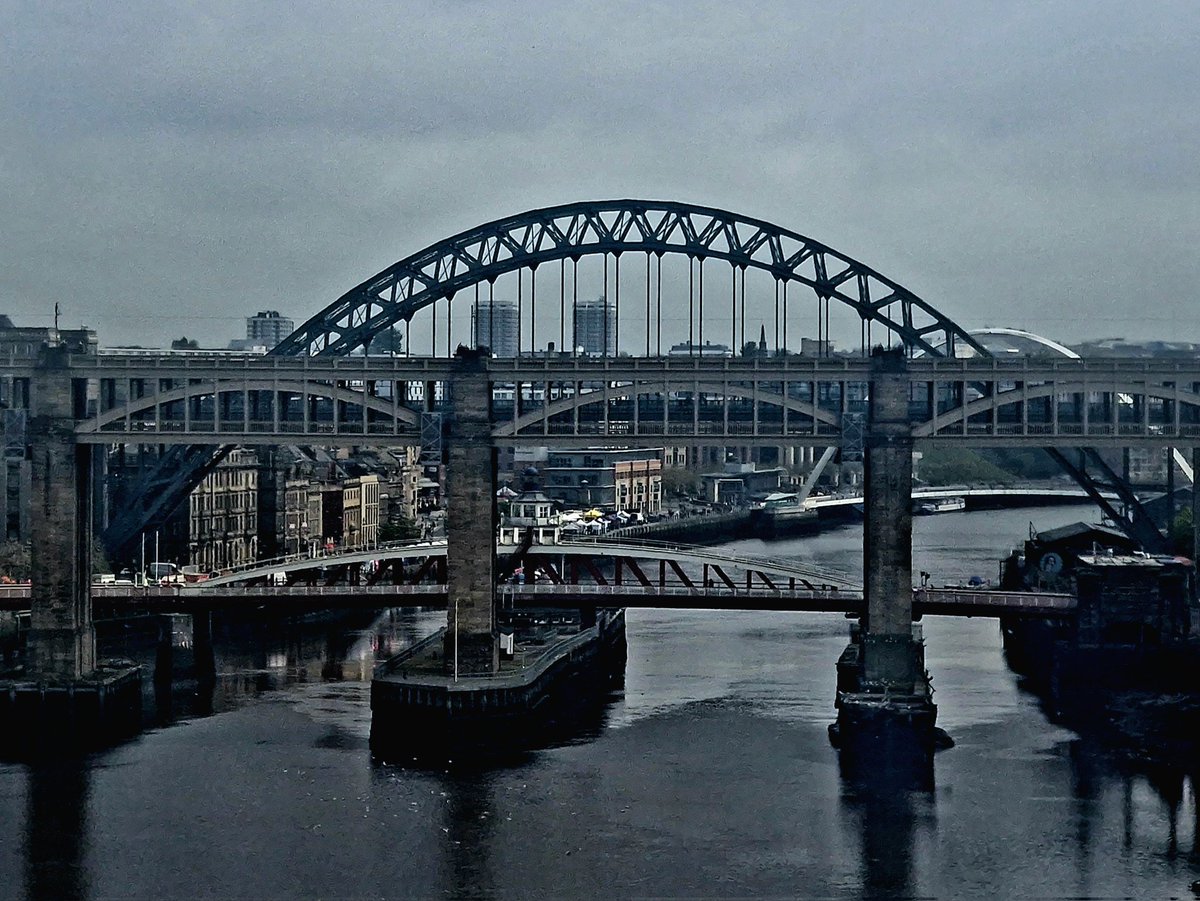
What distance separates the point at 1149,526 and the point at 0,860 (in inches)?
1867

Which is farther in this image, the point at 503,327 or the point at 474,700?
the point at 503,327

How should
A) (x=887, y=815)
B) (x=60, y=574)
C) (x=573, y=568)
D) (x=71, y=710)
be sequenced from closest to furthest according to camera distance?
(x=887, y=815) → (x=71, y=710) → (x=60, y=574) → (x=573, y=568)

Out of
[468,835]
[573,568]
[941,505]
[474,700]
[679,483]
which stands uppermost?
[679,483]

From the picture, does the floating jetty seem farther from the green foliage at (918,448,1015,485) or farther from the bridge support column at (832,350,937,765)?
the green foliage at (918,448,1015,485)

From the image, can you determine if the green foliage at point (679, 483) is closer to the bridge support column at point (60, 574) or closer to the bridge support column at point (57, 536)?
the bridge support column at point (60, 574)

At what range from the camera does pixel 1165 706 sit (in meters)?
57.0

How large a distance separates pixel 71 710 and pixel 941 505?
363ft

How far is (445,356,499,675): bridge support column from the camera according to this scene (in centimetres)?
5706

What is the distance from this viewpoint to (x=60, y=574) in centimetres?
5831

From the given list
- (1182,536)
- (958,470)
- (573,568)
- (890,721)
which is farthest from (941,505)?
(890,721)

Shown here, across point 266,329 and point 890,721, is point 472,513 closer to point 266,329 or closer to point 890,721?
point 890,721

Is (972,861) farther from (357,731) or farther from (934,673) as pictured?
(934,673)

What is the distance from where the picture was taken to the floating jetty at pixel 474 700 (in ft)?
172

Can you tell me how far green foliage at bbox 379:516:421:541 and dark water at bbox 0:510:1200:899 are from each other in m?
41.4
